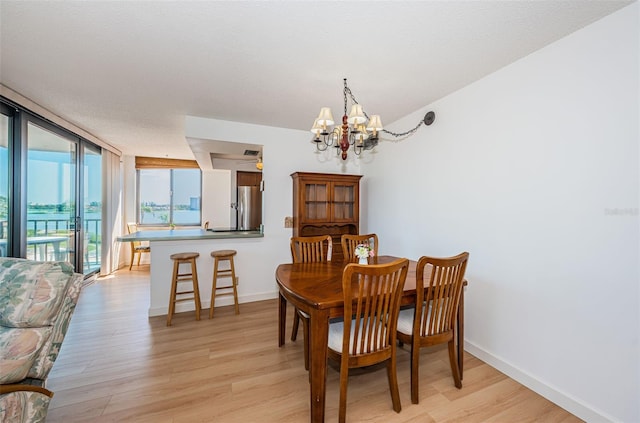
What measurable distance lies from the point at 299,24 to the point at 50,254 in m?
4.32

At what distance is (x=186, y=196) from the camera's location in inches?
239

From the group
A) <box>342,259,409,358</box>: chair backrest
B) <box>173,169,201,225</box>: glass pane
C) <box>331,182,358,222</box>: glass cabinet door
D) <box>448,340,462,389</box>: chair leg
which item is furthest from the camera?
<box>173,169,201,225</box>: glass pane

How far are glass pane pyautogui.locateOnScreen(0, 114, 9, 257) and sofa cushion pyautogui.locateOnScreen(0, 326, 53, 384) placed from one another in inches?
86.1

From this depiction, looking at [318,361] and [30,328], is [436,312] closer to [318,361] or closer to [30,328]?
[318,361]

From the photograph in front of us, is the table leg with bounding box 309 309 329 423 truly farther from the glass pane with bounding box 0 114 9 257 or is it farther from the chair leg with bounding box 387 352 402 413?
the glass pane with bounding box 0 114 9 257

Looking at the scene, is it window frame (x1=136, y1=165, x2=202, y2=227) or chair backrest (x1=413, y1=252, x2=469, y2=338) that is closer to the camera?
chair backrest (x1=413, y1=252, x2=469, y2=338)

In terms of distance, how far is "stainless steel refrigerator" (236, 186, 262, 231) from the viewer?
4.39m

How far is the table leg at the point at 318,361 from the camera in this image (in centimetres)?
143

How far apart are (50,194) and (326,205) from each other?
146 inches

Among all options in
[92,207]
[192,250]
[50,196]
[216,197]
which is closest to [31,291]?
[192,250]

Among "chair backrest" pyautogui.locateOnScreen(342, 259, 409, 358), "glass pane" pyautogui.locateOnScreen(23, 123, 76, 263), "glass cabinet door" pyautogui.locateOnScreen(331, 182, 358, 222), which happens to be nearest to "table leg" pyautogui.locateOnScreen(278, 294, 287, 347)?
"chair backrest" pyautogui.locateOnScreen(342, 259, 409, 358)

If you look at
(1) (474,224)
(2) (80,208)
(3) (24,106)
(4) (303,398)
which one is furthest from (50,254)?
(1) (474,224)

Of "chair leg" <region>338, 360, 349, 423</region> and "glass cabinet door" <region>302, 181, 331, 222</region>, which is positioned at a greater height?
"glass cabinet door" <region>302, 181, 331, 222</region>

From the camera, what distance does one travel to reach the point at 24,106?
275 cm
